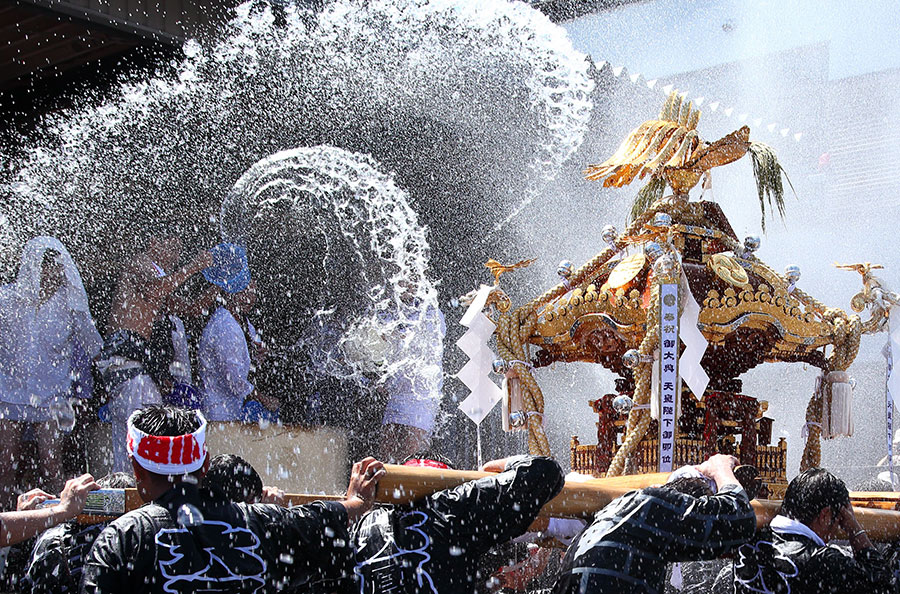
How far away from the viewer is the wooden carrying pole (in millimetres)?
2654

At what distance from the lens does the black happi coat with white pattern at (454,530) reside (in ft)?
8.48

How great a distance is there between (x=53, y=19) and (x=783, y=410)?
26.3 ft

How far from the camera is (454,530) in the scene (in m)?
2.61

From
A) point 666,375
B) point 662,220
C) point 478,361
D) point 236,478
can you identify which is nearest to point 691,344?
point 666,375

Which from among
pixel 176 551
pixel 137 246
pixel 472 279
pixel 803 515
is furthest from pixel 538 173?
pixel 176 551

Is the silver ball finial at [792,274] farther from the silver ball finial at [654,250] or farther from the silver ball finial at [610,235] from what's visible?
the silver ball finial at [610,235]

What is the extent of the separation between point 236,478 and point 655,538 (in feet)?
3.97

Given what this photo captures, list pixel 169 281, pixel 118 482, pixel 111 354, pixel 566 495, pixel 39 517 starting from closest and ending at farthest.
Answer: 1. pixel 39 517
2. pixel 566 495
3. pixel 118 482
4. pixel 111 354
5. pixel 169 281

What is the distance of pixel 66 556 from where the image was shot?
3.07 m

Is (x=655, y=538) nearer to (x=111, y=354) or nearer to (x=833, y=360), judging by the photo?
(x=833, y=360)

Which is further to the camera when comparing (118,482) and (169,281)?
(169,281)

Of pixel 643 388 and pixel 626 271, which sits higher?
pixel 626 271

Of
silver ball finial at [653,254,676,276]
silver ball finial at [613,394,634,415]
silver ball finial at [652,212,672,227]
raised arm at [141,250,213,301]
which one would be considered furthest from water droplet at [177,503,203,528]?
raised arm at [141,250,213,301]

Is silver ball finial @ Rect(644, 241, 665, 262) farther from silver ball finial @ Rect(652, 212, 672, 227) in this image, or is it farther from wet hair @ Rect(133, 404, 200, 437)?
wet hair @ Rect(133, 404, 200, 437)
